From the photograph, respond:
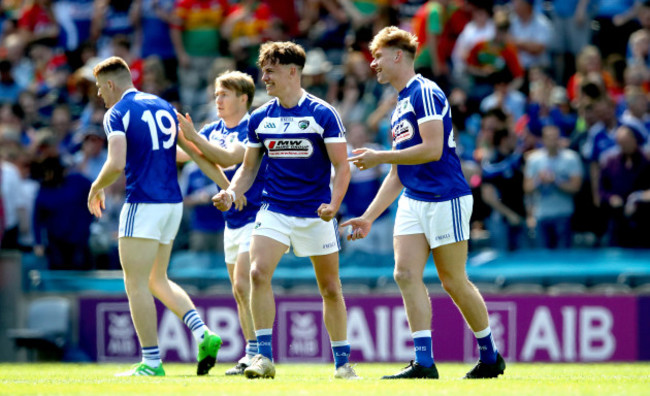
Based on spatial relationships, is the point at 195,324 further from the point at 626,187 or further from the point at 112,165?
the point at 626,187

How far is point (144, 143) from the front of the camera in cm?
923

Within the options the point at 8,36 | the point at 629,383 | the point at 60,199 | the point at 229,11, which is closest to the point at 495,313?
the point at 629,383

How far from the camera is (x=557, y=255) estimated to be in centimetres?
1309

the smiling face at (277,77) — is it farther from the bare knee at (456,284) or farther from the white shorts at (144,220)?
the bare knee at (456,284)

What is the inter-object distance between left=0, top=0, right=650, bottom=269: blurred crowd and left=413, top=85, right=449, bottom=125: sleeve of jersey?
5254mm

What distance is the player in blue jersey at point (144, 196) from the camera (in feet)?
29.9

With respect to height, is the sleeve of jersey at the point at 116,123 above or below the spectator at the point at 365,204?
above

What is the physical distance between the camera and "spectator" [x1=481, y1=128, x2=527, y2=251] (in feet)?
44.6

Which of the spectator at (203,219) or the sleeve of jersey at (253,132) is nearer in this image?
the sleeve of jersey at (253,132)

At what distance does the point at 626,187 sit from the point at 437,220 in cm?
549

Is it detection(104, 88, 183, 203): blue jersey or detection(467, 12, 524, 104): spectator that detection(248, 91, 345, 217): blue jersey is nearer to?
detection(104, 88, 183, 203): blue jersey

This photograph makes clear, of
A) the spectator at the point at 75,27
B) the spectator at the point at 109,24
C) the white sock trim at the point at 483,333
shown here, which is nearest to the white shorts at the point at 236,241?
the white sock trim at the point at 483,333

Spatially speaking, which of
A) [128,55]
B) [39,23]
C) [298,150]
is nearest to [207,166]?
[298,150]

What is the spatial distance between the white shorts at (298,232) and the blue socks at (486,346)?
1.29 m
